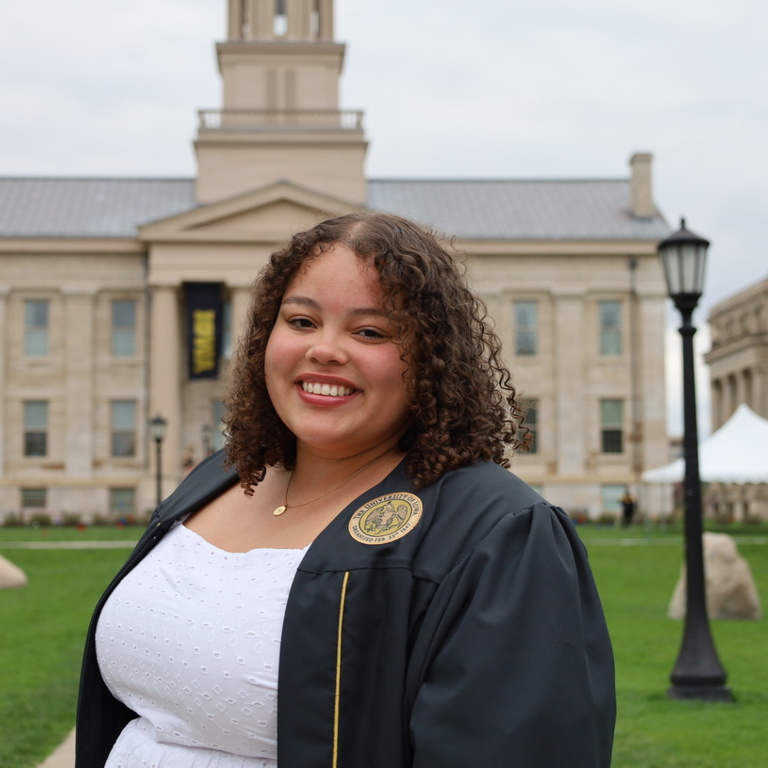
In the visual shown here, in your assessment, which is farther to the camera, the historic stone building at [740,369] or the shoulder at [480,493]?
the historic stone building at [740,369]

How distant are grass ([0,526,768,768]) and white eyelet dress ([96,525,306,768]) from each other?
5.58m

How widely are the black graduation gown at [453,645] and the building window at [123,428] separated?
2065 inches

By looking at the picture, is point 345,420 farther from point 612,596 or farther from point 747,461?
point 747,461

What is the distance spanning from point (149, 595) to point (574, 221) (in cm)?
5485

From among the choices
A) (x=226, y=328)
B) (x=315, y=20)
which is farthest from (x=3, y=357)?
(x=315, y=20)

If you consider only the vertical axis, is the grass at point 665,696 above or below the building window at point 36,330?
below

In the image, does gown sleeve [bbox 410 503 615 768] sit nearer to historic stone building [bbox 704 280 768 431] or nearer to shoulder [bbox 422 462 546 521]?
shoulder [bbox 422 462 546 521]

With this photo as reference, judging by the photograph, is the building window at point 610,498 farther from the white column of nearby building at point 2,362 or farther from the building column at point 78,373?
the white column of nearby building at point 2,362

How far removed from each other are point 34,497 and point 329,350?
52.9m

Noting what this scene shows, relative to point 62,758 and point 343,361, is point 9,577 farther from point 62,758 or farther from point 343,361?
point 343,361

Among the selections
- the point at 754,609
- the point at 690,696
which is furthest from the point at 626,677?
the point at 754,609

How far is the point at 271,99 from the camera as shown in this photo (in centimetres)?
5556

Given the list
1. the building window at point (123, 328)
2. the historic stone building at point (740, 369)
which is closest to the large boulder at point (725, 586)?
the building window at point (123, 328)

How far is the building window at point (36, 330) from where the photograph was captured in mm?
53969
